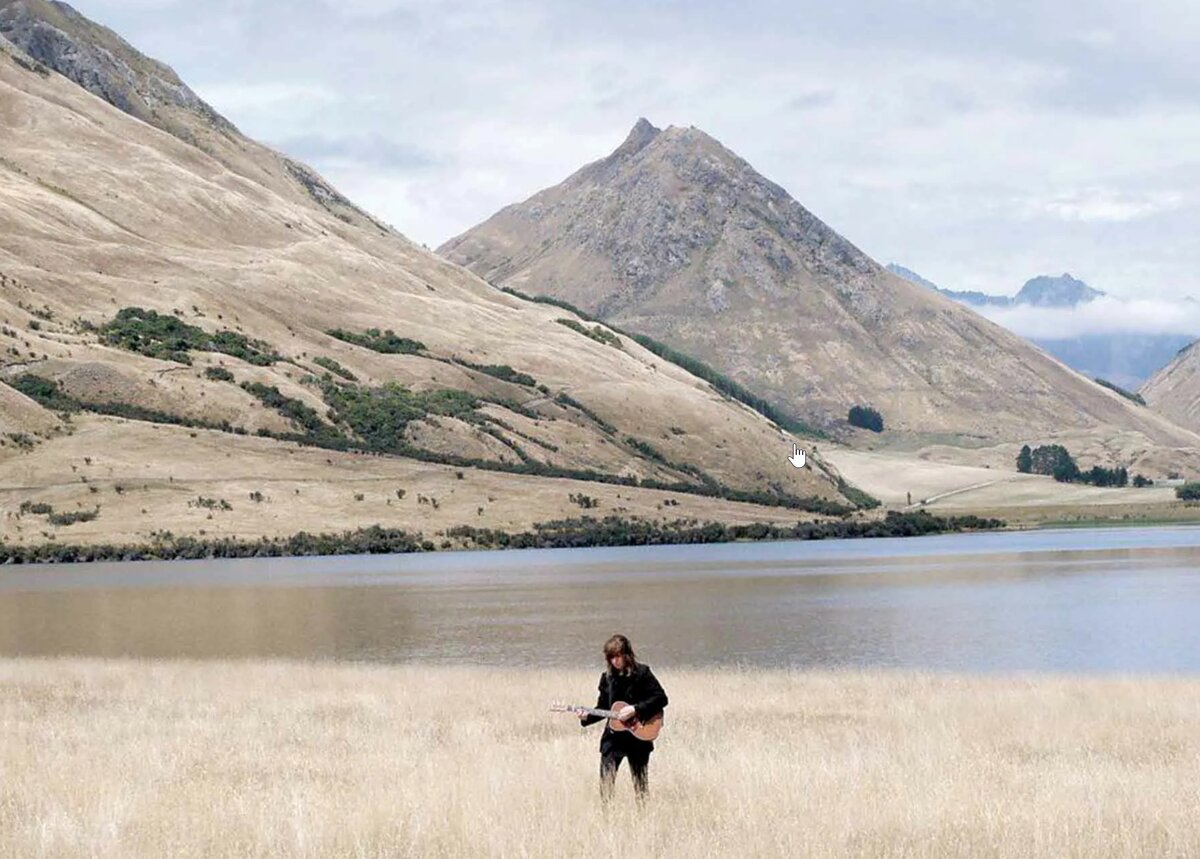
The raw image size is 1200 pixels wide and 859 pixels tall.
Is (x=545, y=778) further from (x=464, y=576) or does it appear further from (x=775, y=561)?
(x=775, y=561)

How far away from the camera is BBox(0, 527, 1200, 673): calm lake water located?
60.5m

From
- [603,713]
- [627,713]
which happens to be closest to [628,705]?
[627,713]

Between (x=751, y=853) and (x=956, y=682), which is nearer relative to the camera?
(x=751, y=853)

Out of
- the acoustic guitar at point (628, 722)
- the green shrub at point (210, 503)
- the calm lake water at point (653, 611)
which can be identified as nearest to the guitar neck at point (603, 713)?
the acoustic guitar at point (628, 722)

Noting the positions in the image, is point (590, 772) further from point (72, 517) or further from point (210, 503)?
point (210, 503)

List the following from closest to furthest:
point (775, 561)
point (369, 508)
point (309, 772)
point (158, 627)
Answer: point (309, 772)
point (158, 627)
point (775, 561)
point (369, 508)

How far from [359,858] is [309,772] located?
8600mm

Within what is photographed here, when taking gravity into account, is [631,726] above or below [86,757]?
above

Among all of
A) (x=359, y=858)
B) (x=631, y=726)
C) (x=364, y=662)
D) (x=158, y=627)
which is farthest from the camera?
(x=158, y=627)

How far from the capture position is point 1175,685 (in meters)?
40.7

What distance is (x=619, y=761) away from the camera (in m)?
20.6

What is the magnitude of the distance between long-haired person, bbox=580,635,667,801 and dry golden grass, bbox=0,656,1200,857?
0.44 metres

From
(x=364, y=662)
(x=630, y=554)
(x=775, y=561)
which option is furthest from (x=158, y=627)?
(x=630, y=554)

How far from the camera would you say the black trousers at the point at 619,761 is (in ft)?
67.1
